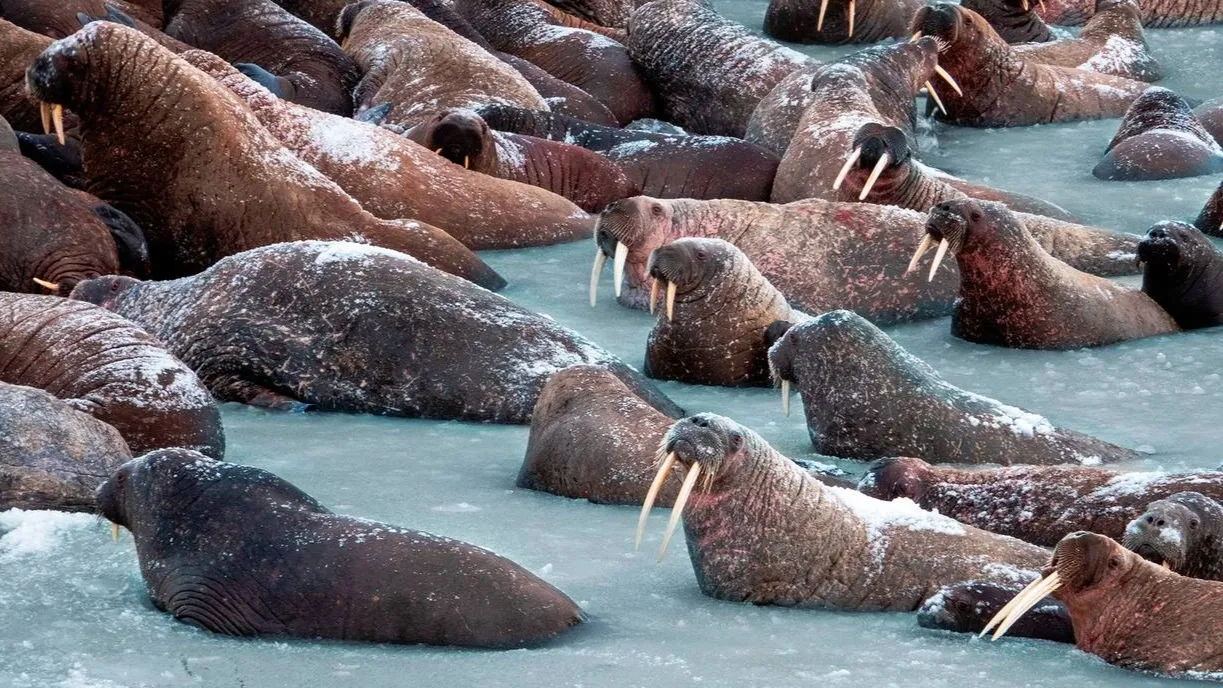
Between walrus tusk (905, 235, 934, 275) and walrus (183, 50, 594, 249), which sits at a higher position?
walrus tusk (905, 235, 934, 275)

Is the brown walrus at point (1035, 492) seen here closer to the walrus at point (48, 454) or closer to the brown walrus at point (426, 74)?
the walrus at point (48, 454)

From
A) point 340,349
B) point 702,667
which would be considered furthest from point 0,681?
point 340,349

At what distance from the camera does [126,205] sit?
9.88 m

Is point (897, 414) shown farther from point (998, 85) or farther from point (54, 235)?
point (998, 85)

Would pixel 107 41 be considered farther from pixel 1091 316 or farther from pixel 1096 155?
pixel 1096 155

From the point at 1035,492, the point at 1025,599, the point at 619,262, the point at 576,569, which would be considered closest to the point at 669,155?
the point at 619,262

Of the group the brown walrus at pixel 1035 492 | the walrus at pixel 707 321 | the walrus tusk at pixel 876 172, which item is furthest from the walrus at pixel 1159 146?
the brown walrus at pixel 1035 492

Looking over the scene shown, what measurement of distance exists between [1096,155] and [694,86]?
9.54ft

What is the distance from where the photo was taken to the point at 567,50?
15578 millimetres

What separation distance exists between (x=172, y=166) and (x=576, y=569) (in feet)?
14.7

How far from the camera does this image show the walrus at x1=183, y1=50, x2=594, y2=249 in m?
10.9

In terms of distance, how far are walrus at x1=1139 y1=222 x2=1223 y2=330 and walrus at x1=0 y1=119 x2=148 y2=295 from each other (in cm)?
465

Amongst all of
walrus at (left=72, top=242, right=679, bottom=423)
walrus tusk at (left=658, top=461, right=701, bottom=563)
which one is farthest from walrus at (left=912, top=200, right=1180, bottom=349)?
walrus tusk at (left=658, top=461, right=701, bottom=563)

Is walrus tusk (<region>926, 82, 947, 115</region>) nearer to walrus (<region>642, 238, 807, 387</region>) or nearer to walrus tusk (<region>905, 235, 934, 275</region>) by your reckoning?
walrus tusk (<region>905, 235, 934, 275</region>)
